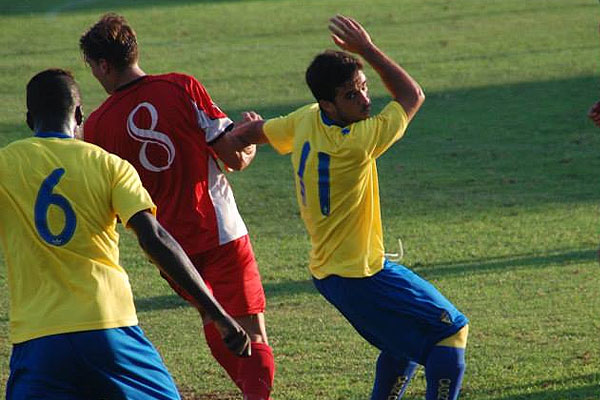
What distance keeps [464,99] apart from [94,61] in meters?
15.2

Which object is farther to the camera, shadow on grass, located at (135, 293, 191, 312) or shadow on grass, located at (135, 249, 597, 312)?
shadow on grass, located at (135, 249, 597, 312)

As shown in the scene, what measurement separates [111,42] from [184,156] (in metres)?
0.69

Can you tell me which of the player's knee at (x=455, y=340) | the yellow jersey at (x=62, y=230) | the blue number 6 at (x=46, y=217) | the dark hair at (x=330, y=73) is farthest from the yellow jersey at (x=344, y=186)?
the blue number 6 at (x=46, y=217)

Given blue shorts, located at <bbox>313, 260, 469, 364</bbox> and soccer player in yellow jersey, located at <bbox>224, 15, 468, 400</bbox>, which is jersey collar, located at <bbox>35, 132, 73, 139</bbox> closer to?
soccer player in yellow jersey, located at <bbox>224, 15, 468, 400</bbox>

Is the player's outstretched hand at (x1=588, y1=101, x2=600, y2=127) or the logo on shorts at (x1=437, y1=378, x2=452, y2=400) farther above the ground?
the player's outstretched hand at (x1=588, y1=101, x2=600, y2=127)

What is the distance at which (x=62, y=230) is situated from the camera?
4.75m

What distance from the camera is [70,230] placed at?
4.76 meters

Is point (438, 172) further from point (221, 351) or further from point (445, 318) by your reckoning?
point (445, 318)

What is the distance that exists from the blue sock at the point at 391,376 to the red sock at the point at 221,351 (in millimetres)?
828

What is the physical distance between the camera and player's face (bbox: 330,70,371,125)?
5.89 metres

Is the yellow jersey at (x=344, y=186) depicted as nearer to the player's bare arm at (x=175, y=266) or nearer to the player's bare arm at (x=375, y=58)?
the player's bare arm at (x=375, y=58)

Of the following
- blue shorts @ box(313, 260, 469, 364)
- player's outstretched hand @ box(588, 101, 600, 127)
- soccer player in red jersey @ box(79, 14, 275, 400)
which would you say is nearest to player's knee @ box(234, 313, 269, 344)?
soccer player in red jersey @ box(79, 14, 275, 400)

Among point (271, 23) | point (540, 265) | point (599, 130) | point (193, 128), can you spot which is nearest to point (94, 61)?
point (193, 128)

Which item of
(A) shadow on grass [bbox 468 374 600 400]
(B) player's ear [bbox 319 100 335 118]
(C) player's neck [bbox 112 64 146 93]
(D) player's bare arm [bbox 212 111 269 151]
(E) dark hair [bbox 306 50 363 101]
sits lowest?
(A) shadow on grass [bbox 468 374 600 400]
